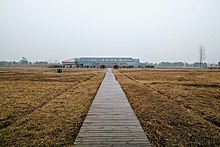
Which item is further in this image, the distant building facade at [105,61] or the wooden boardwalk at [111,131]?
the distant building facade at [105,61]

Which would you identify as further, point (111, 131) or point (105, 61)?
point (105, 61)

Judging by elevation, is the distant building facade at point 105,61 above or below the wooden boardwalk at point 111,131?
above

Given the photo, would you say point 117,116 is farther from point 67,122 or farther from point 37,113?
point 37,113

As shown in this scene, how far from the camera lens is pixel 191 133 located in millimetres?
5965

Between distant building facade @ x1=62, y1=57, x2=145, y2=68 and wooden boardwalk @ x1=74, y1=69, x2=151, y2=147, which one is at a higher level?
distant building facade @ x1=62, y1=57, x2=145, y2=68

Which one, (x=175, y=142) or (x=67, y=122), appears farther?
(x=67, y=122)

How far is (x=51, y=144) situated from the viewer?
5074mm

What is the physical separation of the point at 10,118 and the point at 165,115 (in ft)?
20.9

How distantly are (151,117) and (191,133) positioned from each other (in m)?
2.03

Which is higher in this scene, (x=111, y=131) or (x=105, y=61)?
(x=105, y=61)

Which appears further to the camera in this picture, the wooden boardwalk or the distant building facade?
the distant building facade

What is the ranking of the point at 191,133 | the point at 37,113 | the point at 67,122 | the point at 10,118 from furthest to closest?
the point at 37,113
the point at 10,118
the point at 67,122
the point at 191,133

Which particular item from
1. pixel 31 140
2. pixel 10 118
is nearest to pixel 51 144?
pixel 31 140

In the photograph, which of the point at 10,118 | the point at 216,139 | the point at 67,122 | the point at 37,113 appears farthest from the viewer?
the point at 37,113
